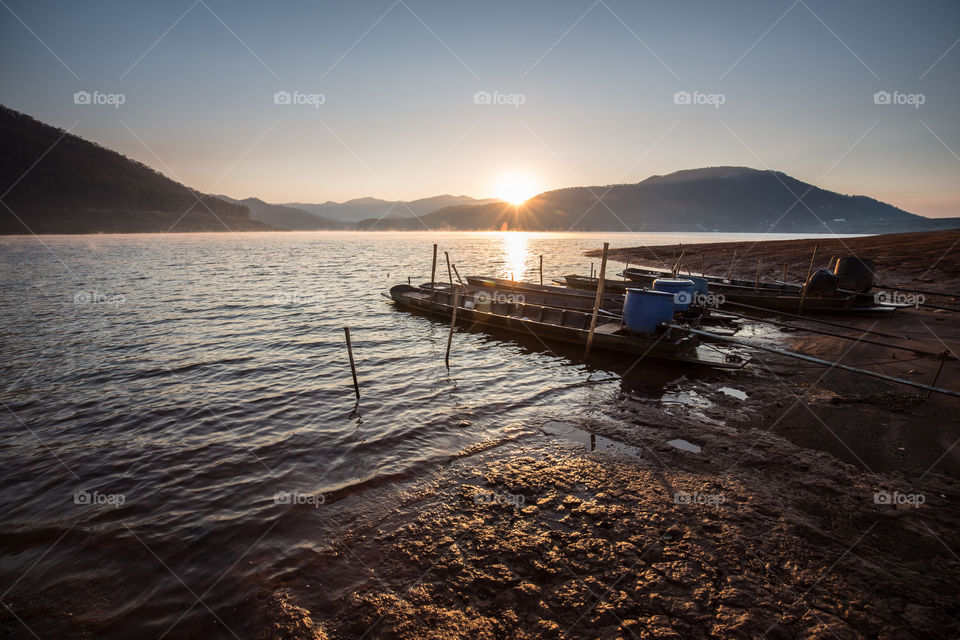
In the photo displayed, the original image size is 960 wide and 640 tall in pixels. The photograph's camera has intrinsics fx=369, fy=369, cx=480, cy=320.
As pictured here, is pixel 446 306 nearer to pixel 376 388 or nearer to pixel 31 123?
pixel 376 388

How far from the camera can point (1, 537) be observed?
5805mm

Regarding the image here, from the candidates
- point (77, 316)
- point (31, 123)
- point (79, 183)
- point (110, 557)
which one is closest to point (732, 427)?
point (110, 557)

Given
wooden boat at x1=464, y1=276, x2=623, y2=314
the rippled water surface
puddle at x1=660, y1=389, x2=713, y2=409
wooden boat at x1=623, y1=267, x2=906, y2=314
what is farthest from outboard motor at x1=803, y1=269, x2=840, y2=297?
the rippled water surface

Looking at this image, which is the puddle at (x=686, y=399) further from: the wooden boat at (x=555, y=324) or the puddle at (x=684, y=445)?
the wooden boat at (x=555, y=324)

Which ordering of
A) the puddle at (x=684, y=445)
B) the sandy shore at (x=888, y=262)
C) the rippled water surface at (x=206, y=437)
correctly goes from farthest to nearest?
the sandy shore at (x=888, y=262) → the puddle at (x=684, y=445) → the rippled water surface at (x=206, y=437)

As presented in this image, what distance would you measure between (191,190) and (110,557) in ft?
746

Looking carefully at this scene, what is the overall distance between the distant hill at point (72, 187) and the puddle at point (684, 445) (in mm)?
175017

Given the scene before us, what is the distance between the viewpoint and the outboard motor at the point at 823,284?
1984 cm

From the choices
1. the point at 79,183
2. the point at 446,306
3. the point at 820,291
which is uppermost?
the point at 79,183

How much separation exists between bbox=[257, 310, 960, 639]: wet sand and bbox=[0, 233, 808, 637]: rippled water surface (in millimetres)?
744

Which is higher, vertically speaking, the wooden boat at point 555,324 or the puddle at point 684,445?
the wooden boat at point 555,324

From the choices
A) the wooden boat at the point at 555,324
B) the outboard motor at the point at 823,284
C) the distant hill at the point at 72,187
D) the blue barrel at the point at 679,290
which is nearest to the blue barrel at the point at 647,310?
the wooden boat at the point at 555,324

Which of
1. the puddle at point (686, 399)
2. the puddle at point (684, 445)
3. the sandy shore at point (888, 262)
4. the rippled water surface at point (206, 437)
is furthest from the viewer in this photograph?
the sandy shore at point (888, 262)

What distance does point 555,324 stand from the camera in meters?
16.4
